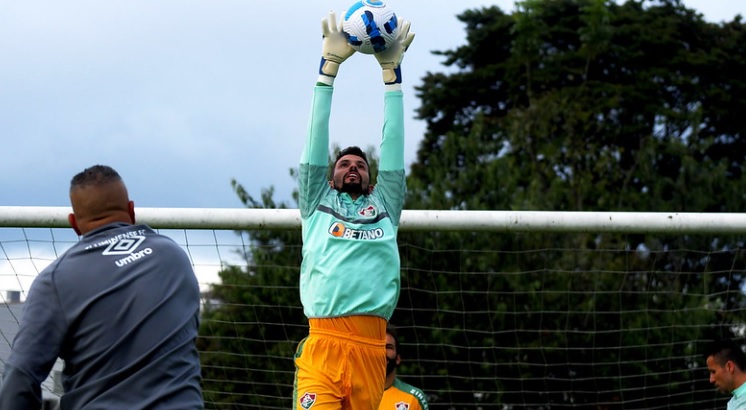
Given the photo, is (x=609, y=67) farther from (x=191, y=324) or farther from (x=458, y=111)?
(x=191, y=324)

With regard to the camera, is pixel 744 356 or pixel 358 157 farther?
pixel 744 356

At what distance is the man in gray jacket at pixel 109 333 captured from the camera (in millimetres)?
3770

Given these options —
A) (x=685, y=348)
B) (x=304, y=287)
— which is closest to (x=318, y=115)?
(x=304, y=287)

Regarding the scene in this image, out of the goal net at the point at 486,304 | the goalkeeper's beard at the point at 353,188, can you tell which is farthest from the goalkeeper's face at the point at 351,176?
the goal net at the point at 486,304

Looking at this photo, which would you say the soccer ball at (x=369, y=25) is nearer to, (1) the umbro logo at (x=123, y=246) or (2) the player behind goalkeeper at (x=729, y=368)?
(1) the umbro logo at (x=123, y=246)

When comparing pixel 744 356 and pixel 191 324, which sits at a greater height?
pixel 191 324

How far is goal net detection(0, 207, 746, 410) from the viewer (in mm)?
8680

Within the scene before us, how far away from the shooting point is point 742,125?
30484 millimetres

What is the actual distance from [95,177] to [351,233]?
241cm

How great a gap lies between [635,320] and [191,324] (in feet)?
57.6

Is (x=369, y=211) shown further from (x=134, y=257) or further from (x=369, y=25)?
(x=134, y=257)

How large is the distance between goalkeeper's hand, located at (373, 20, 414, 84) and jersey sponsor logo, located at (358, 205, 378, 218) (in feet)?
2.39

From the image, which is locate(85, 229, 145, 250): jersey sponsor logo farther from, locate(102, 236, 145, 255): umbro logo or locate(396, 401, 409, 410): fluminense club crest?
locate(396, 401, 409, 410): fluminense club crest

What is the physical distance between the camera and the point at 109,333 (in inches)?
150
